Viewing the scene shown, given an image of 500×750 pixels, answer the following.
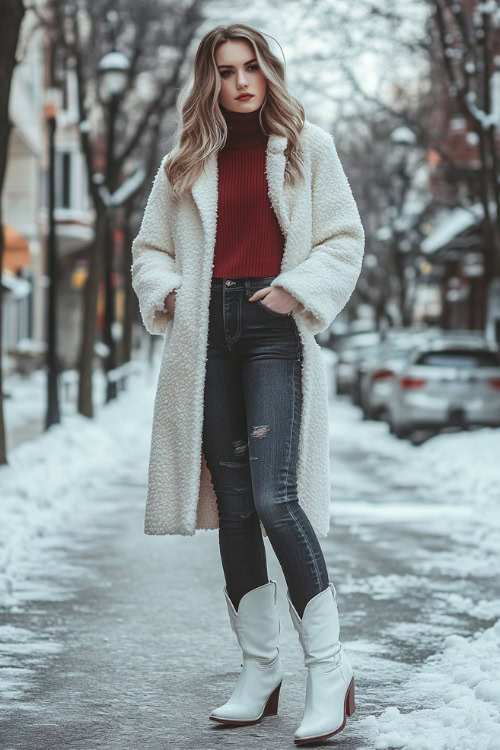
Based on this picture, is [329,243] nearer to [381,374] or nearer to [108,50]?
[108,50]

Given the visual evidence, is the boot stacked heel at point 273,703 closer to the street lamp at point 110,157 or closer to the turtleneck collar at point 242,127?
the turtleneck collar at point 242,127

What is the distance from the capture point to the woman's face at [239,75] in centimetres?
433

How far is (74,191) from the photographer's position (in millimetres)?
48594

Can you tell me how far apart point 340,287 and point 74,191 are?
148ft

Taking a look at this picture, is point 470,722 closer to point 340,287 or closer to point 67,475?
point 340,287

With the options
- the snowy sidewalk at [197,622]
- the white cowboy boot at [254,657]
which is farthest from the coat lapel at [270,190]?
the snowy sidewalk at [197,622]

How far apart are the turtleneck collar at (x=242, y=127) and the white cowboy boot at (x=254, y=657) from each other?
139 centimetres

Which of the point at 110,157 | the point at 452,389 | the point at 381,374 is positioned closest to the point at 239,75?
the point at 452,389

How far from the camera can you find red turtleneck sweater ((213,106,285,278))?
4.34 m

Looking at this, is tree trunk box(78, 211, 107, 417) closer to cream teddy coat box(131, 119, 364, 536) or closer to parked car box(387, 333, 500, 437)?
parked car box(387, 333, 500, 437)

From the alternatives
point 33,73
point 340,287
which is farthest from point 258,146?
point 33,73

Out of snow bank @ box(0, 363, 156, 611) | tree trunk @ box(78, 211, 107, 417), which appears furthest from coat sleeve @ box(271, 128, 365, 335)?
tree trunk @ box(78, 211, 107, 417)

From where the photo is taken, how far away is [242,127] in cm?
442

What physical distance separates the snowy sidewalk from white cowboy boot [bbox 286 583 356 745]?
0.14 metres
